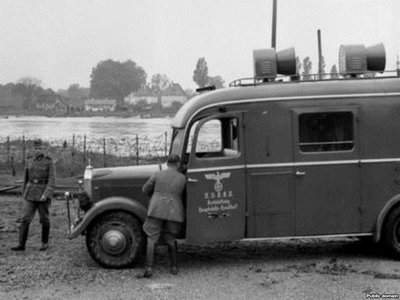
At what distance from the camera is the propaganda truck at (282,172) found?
26.3 feet

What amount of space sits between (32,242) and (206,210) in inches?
140

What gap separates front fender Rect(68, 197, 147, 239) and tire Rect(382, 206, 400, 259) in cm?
335

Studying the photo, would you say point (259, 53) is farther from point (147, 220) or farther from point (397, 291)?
point (397, 291)

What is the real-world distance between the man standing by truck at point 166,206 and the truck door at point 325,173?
1.65 metres

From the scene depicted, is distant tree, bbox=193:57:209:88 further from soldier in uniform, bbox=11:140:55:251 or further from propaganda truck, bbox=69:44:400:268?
propaganda truck, bbox=69:44:400:268

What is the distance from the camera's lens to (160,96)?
477 feet

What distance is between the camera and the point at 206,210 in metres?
7.89

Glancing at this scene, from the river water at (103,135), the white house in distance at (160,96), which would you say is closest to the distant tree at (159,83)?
the white house in distance at (160,96)

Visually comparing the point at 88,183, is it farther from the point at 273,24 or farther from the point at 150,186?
the point at 273,24

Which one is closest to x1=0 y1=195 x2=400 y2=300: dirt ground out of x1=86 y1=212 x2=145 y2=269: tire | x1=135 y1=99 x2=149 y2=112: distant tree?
x1=86 y1=212 x2=145 y2=269: tire

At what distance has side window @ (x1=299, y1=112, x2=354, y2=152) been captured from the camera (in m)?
8.19

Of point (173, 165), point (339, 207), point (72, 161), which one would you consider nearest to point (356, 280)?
point (339, 207)

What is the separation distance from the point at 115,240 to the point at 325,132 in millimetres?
3230

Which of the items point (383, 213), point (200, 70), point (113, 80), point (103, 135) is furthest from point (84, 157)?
point (113, 80)
